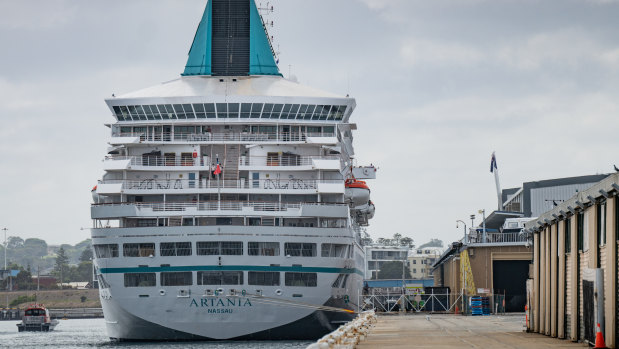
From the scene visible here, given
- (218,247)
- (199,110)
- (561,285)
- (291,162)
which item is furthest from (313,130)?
(561,285)

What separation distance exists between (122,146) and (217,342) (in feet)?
48.9

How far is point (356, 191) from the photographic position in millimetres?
70625

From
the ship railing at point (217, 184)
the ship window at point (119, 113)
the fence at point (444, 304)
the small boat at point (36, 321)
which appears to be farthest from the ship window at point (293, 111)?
the small boat at point (36, 321)

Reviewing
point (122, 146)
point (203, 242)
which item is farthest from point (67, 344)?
point (203, 242)

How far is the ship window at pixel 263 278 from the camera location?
57.7m

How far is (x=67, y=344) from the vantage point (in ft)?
245

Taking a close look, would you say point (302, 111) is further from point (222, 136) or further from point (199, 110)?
point (199, 110)

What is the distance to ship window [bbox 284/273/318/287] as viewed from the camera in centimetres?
5847

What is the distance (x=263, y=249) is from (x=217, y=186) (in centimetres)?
605

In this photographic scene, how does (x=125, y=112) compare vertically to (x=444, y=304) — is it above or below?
above

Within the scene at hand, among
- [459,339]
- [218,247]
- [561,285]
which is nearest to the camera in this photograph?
[459,339]

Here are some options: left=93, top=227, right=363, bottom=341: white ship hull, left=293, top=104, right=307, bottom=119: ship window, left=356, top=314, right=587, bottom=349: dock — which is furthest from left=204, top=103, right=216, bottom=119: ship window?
left=356, top=314, right=587, bottom=349: dock

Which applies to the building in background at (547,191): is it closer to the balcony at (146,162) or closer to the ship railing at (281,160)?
the ship railing at (281,160)

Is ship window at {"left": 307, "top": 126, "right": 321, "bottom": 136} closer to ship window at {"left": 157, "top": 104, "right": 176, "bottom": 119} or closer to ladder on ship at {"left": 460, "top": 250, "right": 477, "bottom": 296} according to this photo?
ship window at {"left": 157, "top": 104, "right": 176, "bottom": 119}
